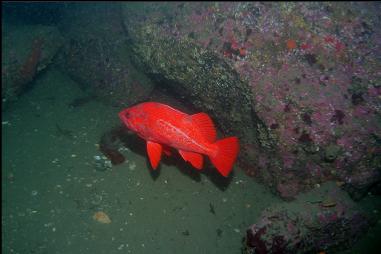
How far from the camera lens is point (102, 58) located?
6793 millimetres

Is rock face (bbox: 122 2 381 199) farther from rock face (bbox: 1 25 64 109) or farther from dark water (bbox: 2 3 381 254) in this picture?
rock face (bbox: 1 25 64 109)

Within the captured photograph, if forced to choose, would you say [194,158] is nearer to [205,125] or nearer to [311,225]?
[205,125]

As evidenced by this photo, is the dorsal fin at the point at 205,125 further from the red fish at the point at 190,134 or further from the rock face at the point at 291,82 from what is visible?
the rock face at the point at 291,82

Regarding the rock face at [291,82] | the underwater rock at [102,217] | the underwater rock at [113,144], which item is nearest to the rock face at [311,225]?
the rock face at [291,82]

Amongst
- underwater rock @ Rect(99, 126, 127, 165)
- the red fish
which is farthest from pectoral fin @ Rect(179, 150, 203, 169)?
underwater rock @ Rect(99, 126, 127, 165)

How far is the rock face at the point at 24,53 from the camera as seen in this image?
667 cm

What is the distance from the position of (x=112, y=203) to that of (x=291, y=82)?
311 centimetres

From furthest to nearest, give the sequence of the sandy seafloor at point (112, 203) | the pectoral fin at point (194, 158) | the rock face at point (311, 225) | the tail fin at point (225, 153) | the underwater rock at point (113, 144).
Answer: the underwater rock at point (113, 144), the sandy seafloor at point (112, 203), the pectoral fin at point (194, 158), the tail fin at point (225, 153), the rock face at point (311, 225)

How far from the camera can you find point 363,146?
3926 mm

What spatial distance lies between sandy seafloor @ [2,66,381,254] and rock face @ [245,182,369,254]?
38 centimetres

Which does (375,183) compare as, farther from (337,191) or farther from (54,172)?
(54,172)

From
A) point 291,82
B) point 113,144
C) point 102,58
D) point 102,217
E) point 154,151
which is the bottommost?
point 102,217

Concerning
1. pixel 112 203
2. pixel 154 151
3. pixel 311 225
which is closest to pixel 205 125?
pixel 154 151

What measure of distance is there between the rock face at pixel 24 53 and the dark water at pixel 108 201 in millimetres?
1214
